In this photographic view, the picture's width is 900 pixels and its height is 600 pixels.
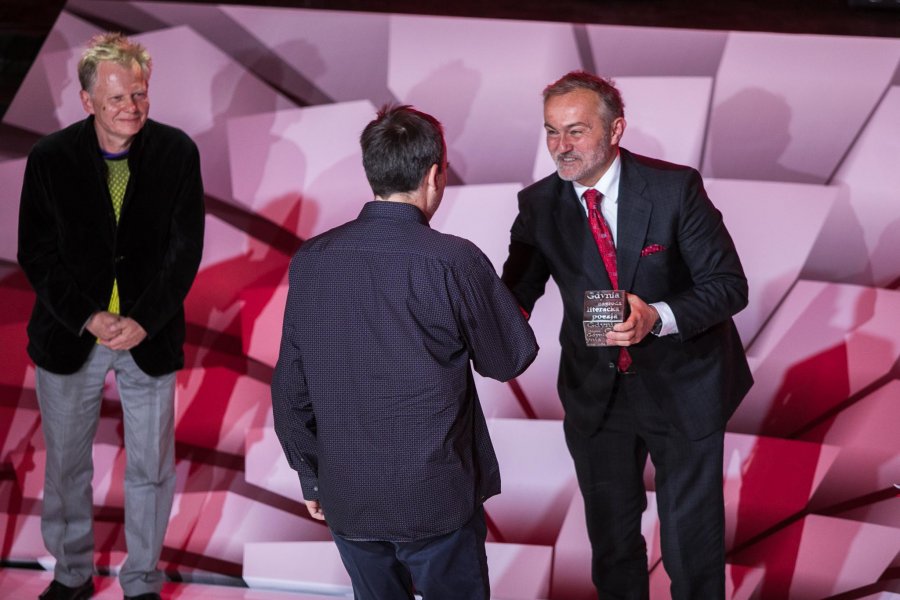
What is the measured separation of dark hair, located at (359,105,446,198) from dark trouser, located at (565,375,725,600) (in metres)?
0.97

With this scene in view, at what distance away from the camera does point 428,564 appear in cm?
209

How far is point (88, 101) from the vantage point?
2.94 meters

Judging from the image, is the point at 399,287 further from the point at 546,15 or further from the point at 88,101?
the point at 546,15

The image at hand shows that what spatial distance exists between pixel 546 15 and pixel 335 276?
173 centimetres

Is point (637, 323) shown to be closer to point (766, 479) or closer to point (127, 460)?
point (766, 479)

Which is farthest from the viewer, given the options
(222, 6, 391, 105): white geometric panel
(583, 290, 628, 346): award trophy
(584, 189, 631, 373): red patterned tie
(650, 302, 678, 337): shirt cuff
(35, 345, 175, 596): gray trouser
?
(222, 6, 391, 105): white geometric panel

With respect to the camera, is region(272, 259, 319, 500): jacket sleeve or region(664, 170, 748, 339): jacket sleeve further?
region(664, 170, 748, 339): jacket sleeve

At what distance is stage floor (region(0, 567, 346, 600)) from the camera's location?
11.2ft

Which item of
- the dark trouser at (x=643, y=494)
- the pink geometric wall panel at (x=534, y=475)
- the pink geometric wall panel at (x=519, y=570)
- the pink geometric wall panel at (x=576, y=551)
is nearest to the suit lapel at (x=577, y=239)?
the dark trouser at (x=643, y=494)

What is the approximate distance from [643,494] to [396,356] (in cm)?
117

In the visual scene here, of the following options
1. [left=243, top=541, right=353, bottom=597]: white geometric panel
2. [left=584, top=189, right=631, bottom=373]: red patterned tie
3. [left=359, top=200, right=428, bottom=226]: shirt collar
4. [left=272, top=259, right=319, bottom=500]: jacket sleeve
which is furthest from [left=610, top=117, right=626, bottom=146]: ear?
[left=243, top=541, right=353, bottom=597]: white geometric panel

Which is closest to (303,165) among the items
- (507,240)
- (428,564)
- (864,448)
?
(507,240)

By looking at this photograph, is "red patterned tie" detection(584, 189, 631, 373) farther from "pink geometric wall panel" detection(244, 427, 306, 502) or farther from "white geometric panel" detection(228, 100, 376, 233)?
"pink geometric wall panel" detection(244, 427, 306, 502)

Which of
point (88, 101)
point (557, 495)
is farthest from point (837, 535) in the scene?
point (88, 101)
